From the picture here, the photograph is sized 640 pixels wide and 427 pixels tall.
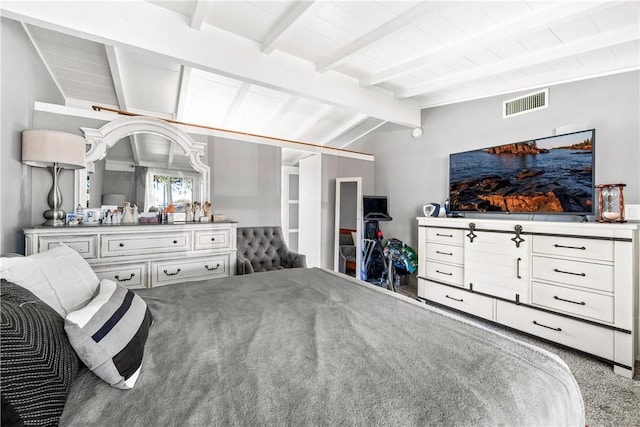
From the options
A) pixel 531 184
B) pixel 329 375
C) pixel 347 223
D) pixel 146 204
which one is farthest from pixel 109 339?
pixel 347 223

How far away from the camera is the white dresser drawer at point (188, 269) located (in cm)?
268

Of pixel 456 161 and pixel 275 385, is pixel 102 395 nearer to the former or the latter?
pixel 275 385

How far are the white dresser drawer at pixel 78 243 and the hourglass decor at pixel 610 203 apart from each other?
13.8 feet

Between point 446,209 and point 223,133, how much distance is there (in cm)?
300

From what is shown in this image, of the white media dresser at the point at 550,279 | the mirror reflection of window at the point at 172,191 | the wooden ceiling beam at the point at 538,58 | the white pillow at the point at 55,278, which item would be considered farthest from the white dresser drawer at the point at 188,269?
the wooden ceiling beam at the point at 538,58

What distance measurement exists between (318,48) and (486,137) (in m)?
2.27

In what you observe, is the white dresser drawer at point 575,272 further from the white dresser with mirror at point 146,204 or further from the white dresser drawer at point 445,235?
the white dresser with mirror at point 146,204

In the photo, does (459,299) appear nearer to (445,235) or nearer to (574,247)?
(445,235)

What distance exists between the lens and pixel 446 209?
366cm

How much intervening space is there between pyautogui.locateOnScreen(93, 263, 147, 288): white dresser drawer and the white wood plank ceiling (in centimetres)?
177

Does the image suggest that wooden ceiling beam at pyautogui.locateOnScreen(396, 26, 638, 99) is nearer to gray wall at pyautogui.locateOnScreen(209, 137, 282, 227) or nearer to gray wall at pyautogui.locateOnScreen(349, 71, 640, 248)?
gray wall at pyautogui.locateOnScreen(349, 71, 640, 248)

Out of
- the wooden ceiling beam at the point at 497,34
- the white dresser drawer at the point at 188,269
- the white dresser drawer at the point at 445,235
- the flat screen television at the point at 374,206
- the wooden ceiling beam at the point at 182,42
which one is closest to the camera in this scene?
the wooden ceiling beam at the point at 182,42

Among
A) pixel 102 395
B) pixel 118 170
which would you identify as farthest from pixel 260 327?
pixel 118 170

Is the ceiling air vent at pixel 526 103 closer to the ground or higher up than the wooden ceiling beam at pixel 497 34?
closer to the ground
